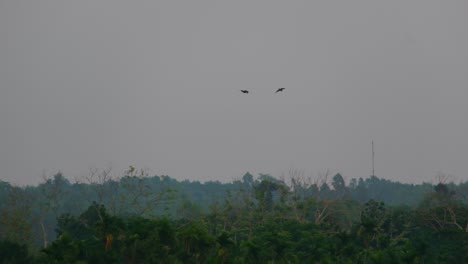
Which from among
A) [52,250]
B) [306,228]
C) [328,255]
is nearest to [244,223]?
[306,228]

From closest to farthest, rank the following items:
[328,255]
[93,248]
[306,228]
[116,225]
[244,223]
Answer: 1. [93,248]
2. [116,225]
3. [328,255]
4. [306,228]
5. [244,223]

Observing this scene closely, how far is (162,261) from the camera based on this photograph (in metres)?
31.8

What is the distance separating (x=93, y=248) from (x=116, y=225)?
296 cm

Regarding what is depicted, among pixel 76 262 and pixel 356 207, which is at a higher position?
pixel 356 207

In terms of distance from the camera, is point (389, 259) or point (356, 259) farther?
point (356, 259)

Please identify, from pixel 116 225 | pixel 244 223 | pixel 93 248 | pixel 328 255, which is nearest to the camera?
pixel 93 248

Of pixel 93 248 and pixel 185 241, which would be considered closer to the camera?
pixel 93 248

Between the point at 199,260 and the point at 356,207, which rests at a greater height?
the point at 356,207

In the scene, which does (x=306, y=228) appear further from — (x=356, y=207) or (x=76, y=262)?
(x=356, y=207)

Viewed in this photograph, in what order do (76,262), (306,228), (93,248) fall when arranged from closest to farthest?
(76,262) < (93,248) < (306,228)

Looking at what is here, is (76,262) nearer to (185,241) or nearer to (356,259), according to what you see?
(185,241)

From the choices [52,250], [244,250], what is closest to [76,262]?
[52,250]

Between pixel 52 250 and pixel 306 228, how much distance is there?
2426 centimetres

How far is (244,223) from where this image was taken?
56.6 metres
